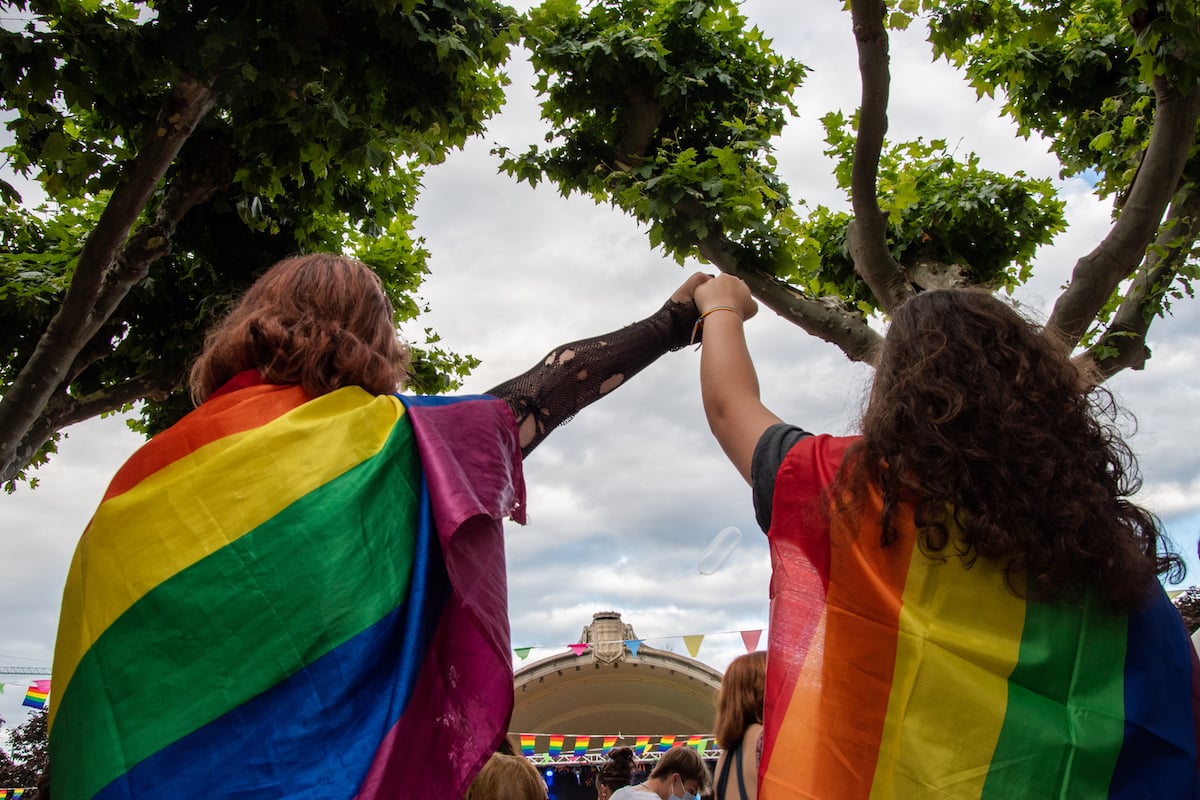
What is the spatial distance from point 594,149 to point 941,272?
256 centimetres

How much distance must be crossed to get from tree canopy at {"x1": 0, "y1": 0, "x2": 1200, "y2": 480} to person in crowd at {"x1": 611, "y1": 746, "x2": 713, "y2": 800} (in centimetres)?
270

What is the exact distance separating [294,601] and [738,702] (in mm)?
2488

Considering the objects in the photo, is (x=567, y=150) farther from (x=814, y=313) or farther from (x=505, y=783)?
(x=505, y=783)

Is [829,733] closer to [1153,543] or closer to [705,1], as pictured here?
[1153,543]

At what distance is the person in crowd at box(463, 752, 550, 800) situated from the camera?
3.36m

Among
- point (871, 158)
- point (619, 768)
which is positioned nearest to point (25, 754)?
point (619, 768)

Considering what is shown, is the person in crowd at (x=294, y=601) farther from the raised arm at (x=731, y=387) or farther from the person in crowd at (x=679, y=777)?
the person in crowd at (x=679, y=777)

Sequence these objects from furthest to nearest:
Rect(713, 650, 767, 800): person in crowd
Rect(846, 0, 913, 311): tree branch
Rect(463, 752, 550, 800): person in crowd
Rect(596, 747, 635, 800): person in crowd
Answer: Rect(596, 747, 635, 800): person in crowd
Rect(846, 0, 913, 311): tree branch
Rect(463, 752, 550, 800): person in crowd
Rect(713, 650, 767, 800): person in crowd

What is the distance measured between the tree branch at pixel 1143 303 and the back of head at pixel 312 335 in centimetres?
448

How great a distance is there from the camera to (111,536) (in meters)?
1.45

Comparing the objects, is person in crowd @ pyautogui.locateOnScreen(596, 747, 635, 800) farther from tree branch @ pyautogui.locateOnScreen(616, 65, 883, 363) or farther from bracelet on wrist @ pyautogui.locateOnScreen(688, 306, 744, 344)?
bracelet on wrist @ pyautogui.locateOnScreen(688, 306, 744, 344)

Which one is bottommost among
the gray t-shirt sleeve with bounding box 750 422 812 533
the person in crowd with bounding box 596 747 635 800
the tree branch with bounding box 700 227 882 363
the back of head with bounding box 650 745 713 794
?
the back of head with bounding box 650 745 713 794

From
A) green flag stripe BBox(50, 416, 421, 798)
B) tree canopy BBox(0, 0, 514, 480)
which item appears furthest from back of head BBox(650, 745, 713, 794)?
green flag stripe BBox(50, 416, 421, 798)

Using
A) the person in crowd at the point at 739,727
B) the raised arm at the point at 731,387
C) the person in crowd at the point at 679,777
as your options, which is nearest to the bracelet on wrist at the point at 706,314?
the raised arm at the point at 731,387
